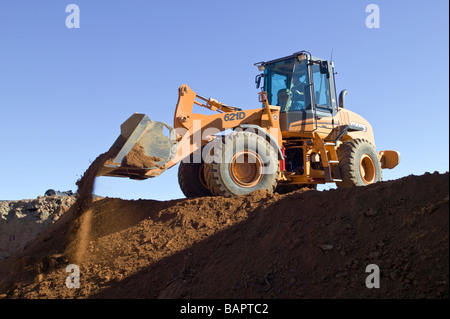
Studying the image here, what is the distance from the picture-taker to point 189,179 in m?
9.18

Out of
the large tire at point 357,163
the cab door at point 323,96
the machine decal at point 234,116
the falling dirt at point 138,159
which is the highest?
the cab door at point 323,96

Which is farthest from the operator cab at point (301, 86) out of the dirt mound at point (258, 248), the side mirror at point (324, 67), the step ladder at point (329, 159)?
the dirt mound at point (258, 248)

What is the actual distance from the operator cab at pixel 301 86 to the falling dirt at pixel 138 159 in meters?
3.47

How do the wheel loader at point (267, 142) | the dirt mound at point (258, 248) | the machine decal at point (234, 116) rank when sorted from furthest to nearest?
the machine decal at point (234, 116) → the wheel loader at point (267, 142) → the dirt mound at point (258, 248)

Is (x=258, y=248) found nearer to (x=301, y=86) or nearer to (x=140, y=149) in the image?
(x=140, y=149)

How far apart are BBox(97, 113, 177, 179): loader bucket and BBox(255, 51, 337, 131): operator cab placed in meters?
3.19

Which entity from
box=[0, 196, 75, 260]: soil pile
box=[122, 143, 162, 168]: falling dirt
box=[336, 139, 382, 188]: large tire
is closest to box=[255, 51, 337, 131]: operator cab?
box=[336, 139, 382, 188]: large tire

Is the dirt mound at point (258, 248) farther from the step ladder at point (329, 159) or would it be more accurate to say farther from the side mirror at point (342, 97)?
the side mirror at point (342, 97)

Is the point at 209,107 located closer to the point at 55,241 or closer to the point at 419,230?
the point at 55,241

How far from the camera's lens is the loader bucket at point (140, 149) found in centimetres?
716

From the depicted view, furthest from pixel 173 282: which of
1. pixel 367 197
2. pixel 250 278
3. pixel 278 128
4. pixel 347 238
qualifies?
pixel 278 128
